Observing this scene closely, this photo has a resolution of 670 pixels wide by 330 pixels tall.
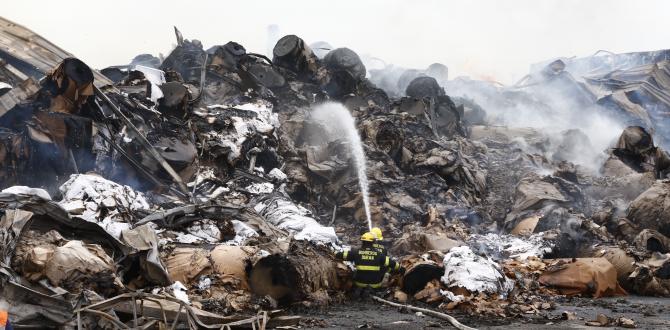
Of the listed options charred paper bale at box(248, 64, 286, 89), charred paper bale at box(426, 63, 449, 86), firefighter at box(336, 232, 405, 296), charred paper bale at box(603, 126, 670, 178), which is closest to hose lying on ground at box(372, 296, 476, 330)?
firefighter at box(336, 232, 405, 296)

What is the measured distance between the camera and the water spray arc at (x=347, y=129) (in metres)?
9.77

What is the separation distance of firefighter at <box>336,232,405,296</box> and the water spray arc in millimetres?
2805

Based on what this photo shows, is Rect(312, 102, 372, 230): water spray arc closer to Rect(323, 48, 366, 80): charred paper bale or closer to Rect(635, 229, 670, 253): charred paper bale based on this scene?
Rect(323, 48, 366, 80): charred paper bale

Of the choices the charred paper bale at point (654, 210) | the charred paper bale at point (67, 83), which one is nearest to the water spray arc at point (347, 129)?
the charred paper bale at point (654, 210)

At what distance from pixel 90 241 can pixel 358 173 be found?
553cm

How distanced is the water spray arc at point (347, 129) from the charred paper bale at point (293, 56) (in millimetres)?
1314

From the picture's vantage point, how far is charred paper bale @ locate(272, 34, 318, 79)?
13.4 m

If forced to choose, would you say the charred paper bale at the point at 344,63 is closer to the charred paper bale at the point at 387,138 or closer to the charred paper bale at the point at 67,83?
the charred paper bale at the point at 387,138

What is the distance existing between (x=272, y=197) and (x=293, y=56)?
5.82m

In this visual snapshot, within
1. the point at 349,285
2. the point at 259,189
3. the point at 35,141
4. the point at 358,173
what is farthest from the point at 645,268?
the point at 35,141

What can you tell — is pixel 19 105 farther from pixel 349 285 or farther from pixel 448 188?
pixel 448 188

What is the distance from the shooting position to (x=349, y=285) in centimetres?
649

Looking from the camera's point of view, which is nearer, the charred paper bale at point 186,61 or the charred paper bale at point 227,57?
A: the charred paper bale at point 227,57

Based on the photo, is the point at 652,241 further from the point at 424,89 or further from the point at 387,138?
the point at 424,89
